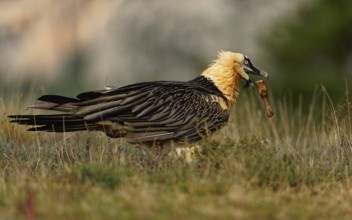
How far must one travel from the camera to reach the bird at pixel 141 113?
→ 1006 centimetres

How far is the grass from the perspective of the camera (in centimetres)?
742

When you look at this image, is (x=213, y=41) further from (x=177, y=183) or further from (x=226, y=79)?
(x=177, y=183)

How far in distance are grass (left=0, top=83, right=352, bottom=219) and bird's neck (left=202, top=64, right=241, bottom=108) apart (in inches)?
43.6

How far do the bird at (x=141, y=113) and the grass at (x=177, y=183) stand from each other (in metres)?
0.25

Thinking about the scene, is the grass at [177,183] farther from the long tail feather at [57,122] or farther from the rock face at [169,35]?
the rock face at [169,35]

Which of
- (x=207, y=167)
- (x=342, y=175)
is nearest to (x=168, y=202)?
(x=207, y=167)

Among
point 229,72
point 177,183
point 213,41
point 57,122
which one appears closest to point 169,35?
point 213,41

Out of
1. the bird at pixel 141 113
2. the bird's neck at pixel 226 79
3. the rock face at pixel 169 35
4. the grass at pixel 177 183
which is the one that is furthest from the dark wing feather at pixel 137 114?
the rock face at pixel 169 35

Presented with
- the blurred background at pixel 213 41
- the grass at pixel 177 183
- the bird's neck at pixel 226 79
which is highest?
the blurred background at pixel 213 41

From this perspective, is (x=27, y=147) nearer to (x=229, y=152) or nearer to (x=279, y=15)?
(x=229, y=152)

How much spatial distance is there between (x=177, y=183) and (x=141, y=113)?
Answer: 1.96 metres

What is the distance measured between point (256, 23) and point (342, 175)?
16.1 meters

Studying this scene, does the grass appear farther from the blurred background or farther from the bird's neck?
the blurred background

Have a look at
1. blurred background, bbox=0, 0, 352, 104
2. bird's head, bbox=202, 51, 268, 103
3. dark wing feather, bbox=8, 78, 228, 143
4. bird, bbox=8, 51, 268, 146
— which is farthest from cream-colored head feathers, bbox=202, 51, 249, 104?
blurred background, bbox=0, 0, 352, 104
